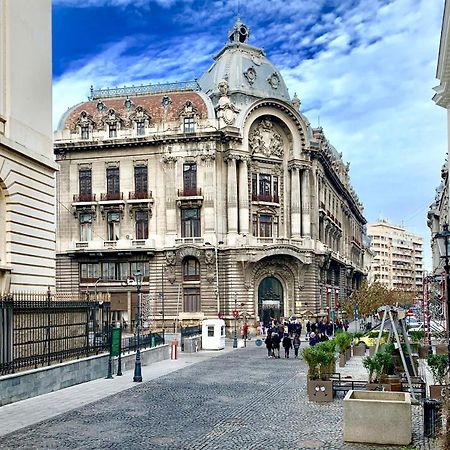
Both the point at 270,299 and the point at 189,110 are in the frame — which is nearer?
the point at 189,110

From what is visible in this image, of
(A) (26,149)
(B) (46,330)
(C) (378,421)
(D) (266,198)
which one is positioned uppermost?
(D) (266,198)

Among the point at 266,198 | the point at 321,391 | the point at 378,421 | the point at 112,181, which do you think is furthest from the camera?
the point at 112,181

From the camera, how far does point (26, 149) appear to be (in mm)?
23719

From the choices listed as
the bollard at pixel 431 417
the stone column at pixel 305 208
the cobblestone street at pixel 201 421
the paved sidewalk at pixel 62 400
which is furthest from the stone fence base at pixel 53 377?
the stone column at pixel 305 208

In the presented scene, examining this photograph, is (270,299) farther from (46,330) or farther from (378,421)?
(378,421)

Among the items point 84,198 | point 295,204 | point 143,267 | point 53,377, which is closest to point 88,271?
point 143,267

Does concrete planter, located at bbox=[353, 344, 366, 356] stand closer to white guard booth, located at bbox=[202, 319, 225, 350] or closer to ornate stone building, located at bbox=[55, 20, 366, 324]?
white guard booth, located at bbox=[202, 319, 225, 350]

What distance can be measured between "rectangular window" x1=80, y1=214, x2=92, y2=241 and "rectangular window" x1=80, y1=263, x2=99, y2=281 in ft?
7.73

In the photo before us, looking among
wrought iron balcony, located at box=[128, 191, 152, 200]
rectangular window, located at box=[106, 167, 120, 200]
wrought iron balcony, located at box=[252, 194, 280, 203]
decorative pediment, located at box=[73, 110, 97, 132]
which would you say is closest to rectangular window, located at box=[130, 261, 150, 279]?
wrought iron balcony, located at box=[128, 191, 152, 200]

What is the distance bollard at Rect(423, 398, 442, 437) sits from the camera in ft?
44.4

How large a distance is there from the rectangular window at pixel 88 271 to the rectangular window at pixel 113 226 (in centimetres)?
297

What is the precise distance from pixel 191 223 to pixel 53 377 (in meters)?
40.0

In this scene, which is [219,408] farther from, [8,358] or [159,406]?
[8,358]

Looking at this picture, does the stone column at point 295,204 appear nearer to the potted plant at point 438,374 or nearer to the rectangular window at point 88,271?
the rectangular window at point 88,271
